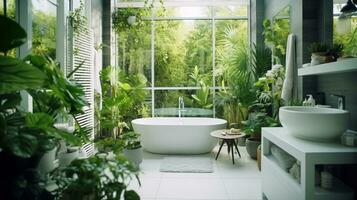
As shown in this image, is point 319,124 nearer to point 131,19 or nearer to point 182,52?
point 182,52

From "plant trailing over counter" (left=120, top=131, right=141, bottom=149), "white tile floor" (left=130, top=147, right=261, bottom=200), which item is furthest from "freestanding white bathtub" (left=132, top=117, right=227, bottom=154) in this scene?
"plant trailing over counter" (left=120, top=131, right=141, bottom=149)

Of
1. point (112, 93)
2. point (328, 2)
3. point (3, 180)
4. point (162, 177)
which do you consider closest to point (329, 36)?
point (328, 2)

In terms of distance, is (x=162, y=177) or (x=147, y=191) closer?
(x=147, y=191)

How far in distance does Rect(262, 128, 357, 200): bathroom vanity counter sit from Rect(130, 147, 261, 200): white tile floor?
0.80 metres

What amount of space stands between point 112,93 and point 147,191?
2.78 meters

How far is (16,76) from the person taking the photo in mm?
1409

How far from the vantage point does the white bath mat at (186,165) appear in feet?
13.5

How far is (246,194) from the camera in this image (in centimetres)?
327

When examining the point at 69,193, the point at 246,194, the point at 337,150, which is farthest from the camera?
the point at 246,194

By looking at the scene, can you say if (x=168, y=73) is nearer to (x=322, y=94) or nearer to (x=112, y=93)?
(x=112, y=93)

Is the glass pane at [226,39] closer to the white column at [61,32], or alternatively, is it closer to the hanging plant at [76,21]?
the hanging plant at [76,21]

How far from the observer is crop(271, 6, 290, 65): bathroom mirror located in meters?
4.30

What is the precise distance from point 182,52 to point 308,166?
473 cm

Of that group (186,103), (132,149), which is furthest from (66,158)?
(186,103)
